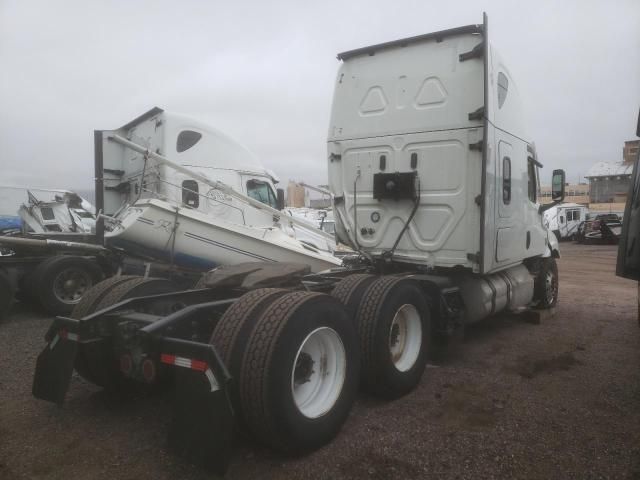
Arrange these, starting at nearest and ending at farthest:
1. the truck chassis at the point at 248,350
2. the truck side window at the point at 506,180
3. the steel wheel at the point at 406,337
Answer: the truck chassis at the point at 248,350 → the steel wheel at the point at 406,337 → the truck side window at the point at 506,180

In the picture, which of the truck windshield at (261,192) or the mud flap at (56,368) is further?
the truck windshield at (261,192)

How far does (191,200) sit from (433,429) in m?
6.37

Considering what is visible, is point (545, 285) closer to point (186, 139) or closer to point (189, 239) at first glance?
point (189, 239)

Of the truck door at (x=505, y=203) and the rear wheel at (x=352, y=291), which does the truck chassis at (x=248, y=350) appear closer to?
the rear wheel at (x=352, y=291)

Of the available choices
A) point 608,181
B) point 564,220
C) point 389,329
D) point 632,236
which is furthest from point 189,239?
point 608,181

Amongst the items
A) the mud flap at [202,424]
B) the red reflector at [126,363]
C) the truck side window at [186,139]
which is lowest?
the mud flap at [202,424]

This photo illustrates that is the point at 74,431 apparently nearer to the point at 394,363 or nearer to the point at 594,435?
the point at 394,363

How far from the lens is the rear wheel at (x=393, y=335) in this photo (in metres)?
3.80

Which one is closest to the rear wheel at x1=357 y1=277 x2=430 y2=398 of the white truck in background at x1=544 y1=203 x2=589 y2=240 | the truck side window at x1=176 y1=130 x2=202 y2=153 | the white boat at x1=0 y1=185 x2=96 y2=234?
the truck side window at x1=176 y1=130 x2=202 y2=153

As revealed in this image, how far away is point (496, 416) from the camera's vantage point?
3.63 m

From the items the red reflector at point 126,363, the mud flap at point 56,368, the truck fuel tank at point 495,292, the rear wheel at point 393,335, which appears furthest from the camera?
the truck fuel tank at point 495,292

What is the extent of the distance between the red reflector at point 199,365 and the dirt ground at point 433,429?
0.72 m

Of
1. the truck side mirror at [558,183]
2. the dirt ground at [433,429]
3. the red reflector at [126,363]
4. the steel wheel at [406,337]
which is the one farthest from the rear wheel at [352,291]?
the truck side mirror at [558,183]

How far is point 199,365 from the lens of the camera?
101 inches
